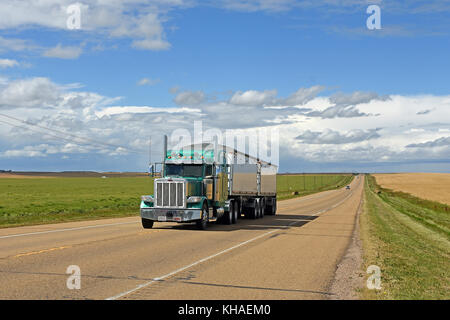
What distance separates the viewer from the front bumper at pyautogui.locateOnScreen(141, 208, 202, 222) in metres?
21.2

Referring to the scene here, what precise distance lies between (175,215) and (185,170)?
246 cm

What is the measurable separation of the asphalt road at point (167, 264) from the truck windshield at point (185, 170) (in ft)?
11.9

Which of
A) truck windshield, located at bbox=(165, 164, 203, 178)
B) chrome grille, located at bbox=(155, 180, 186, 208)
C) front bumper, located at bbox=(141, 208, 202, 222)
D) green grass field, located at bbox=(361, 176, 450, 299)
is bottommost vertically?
green grass field, located at bbox=(361, 176, 450, 299)

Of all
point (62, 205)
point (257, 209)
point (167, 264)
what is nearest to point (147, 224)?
point (167, 264)

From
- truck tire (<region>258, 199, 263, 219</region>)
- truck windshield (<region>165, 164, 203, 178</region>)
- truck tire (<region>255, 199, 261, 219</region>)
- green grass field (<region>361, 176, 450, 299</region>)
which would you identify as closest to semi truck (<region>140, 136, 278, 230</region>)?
truck windshield (<region>165, 164, 203, 178</region>)

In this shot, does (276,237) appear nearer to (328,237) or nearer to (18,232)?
(328,237)

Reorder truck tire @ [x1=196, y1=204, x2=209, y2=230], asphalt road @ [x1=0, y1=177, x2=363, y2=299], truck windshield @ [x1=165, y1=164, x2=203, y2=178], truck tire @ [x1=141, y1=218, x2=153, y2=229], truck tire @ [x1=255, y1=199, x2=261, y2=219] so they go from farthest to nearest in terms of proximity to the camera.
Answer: truck tire @ [x1=255, y1=199, x2=261, y2=219]
truck windshield @ [x1=165, y1=164, x2=203, y2=178]
truck tire @ [x1=141, y1=218, x2=153, y2=229]
truck tire @ [x1=196, y1=204, x2=209, y2=230]
asphalt road @ [x1=0, y1=177, x2=363, y2=299]

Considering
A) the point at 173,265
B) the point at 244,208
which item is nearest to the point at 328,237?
the point at 173,265

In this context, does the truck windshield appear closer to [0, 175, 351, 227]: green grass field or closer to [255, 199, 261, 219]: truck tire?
[0, 175, 351, 227]: green grass field

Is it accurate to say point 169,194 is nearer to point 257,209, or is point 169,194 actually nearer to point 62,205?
point 257,209

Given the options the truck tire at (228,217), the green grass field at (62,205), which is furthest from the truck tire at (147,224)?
the green grass field at (62,205)

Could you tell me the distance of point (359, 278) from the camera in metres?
10.5

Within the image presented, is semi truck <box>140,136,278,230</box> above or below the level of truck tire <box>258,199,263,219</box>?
above
